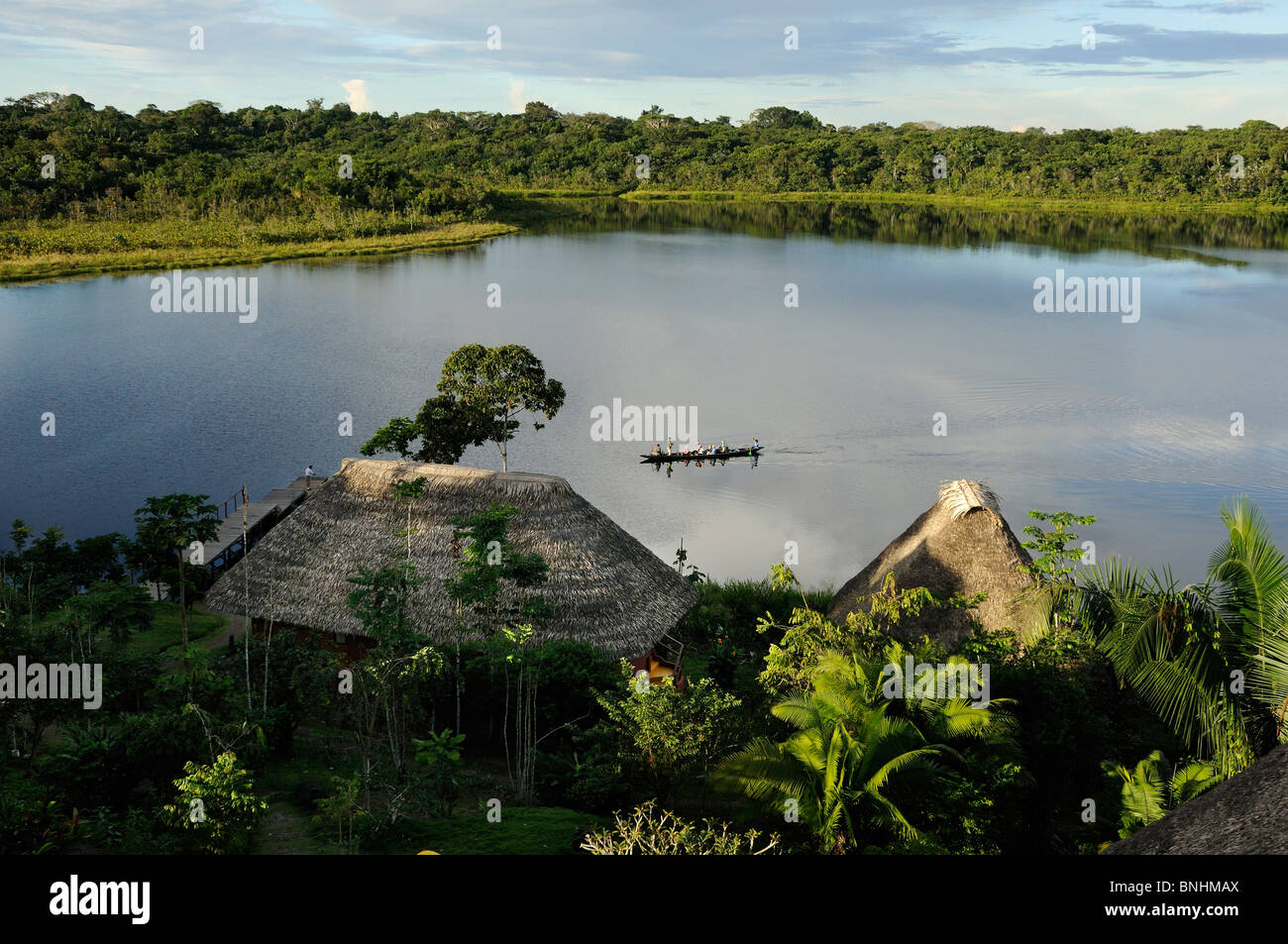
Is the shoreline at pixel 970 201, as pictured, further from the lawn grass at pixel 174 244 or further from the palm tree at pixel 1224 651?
the palm tree at pixel 1224 651

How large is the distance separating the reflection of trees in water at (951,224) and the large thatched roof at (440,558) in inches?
2436

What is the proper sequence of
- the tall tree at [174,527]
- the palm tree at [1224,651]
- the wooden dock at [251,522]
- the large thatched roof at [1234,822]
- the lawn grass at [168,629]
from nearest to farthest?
the large thatched roof at [1234,822] < the palm tree at [1224,651] < the lawn grass at [168,629] < the tall tree at [174,527] < the wooden dock at [251,522]

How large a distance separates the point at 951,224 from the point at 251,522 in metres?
74.5

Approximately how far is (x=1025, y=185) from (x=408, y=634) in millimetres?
97185

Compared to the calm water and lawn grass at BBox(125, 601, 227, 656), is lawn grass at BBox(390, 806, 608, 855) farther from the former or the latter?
the calm water

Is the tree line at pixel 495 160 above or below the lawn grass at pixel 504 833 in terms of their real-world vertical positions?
above

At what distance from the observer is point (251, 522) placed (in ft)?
72.0

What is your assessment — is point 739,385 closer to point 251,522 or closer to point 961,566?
point 251,522

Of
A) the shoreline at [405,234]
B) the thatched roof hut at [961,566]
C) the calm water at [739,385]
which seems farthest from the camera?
the shoreline at [405,234]

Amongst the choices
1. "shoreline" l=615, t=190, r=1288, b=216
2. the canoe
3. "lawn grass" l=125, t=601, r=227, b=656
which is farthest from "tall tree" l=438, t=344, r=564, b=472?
"shoreline" l=615, t=190, r=1288, b=216

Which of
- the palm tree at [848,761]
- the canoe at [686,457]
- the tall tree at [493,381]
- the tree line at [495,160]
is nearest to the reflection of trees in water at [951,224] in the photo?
the tree line at [495,160]

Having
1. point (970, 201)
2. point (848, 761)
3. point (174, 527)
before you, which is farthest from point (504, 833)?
point (970, 201)

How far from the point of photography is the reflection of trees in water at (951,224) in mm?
74500
